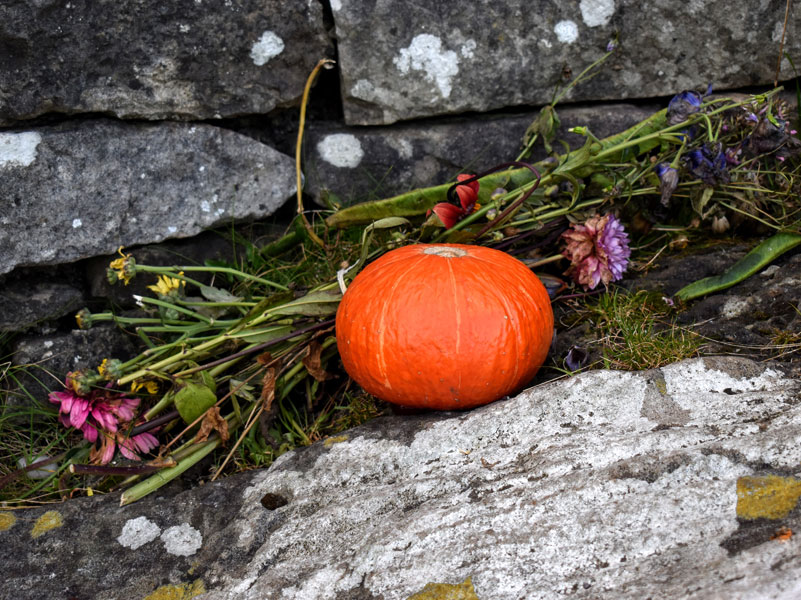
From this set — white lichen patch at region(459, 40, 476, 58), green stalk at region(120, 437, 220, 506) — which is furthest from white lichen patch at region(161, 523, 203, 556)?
white lichen patch at region(459, 40, 476, 58)

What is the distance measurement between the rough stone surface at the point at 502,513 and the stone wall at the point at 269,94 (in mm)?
1158

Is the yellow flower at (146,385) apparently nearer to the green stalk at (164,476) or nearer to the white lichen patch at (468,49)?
the green stalk at (164,476)

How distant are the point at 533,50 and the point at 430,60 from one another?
464 mm

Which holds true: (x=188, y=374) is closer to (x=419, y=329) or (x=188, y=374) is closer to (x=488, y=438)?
(x=419, y=329)

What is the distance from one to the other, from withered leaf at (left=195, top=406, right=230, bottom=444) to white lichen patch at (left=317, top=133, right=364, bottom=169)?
50.0 inches

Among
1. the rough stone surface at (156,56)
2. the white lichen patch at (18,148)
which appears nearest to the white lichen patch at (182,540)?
the white lichen patch at (18,148)

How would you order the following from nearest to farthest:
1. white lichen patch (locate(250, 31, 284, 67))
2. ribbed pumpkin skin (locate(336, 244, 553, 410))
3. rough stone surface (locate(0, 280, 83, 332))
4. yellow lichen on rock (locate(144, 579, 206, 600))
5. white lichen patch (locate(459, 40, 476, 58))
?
yellow lichen on rock (locate(144, 579, 206, 600)) → ribbed pumpkin skin (locate(336, 244, 553, 410)) → rough stone surface (locate(0, 280, 83, 332)) → white lichen patch (locate(250, 31, 284, 67)) → white lichen patch (locate(459, 40, 476, 58))

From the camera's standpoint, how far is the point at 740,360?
Answer: 6.49ft

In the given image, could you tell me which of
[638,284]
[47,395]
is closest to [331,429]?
[47,395]

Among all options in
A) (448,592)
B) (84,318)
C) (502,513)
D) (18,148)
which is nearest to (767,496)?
(502,513)

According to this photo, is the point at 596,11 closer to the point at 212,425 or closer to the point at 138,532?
the point at 212,425

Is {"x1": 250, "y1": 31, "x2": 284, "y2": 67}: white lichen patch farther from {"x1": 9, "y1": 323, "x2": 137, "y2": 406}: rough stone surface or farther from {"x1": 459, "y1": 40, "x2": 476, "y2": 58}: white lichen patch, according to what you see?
{"x1": 9, "y1": 323, "x2": 137, "y2": 406}: rough stone surface

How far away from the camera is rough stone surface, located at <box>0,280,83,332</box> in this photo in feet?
8.49

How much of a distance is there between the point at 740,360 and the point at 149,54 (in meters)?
2.39
